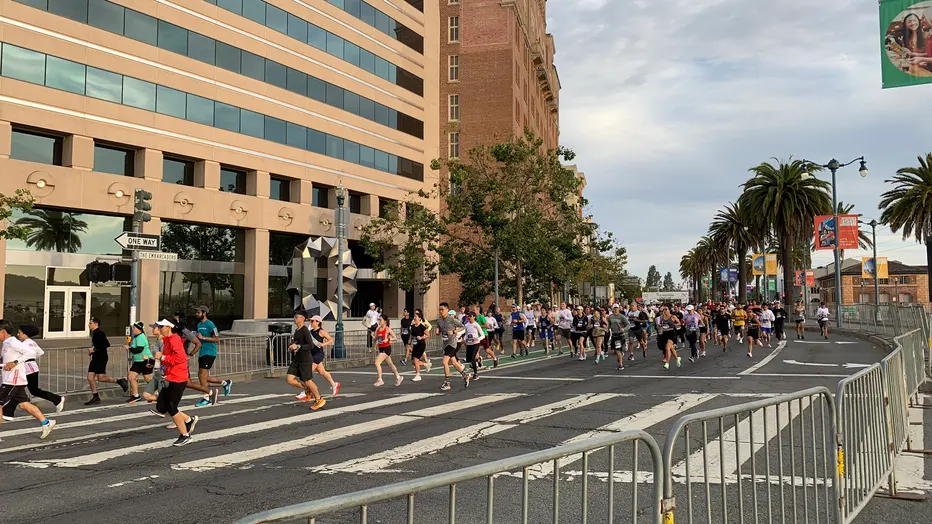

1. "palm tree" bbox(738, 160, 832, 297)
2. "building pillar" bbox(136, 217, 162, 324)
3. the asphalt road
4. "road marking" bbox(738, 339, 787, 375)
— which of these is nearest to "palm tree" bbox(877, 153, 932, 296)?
"palm tree" bbox(738, 160, 832, 297)

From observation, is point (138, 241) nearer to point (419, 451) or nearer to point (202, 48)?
point (419, 451)

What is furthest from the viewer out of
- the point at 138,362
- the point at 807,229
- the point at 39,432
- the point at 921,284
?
the point at 921,284

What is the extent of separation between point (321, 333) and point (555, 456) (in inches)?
440

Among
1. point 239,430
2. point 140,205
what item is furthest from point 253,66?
point 239,430

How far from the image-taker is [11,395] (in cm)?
1009

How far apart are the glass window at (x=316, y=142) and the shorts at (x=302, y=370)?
98.8 ft

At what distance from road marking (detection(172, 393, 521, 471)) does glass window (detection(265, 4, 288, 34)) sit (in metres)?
32.4

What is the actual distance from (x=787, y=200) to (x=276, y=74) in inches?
1320

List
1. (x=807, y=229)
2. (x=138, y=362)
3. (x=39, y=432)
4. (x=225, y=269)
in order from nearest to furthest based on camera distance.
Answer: (x=39, y=432)
(x=138, y=362)
(x=225, y=269)
(x=807, y=229)

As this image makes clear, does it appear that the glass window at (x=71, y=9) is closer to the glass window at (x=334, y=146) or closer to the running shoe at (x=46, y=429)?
the glass window at (x=334, y=146)

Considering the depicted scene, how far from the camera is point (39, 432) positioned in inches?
404

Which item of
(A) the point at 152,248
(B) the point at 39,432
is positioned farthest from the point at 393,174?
(B) the point at 39,432

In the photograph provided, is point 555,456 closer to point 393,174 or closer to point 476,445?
point 476,445

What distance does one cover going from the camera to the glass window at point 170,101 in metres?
32.8
